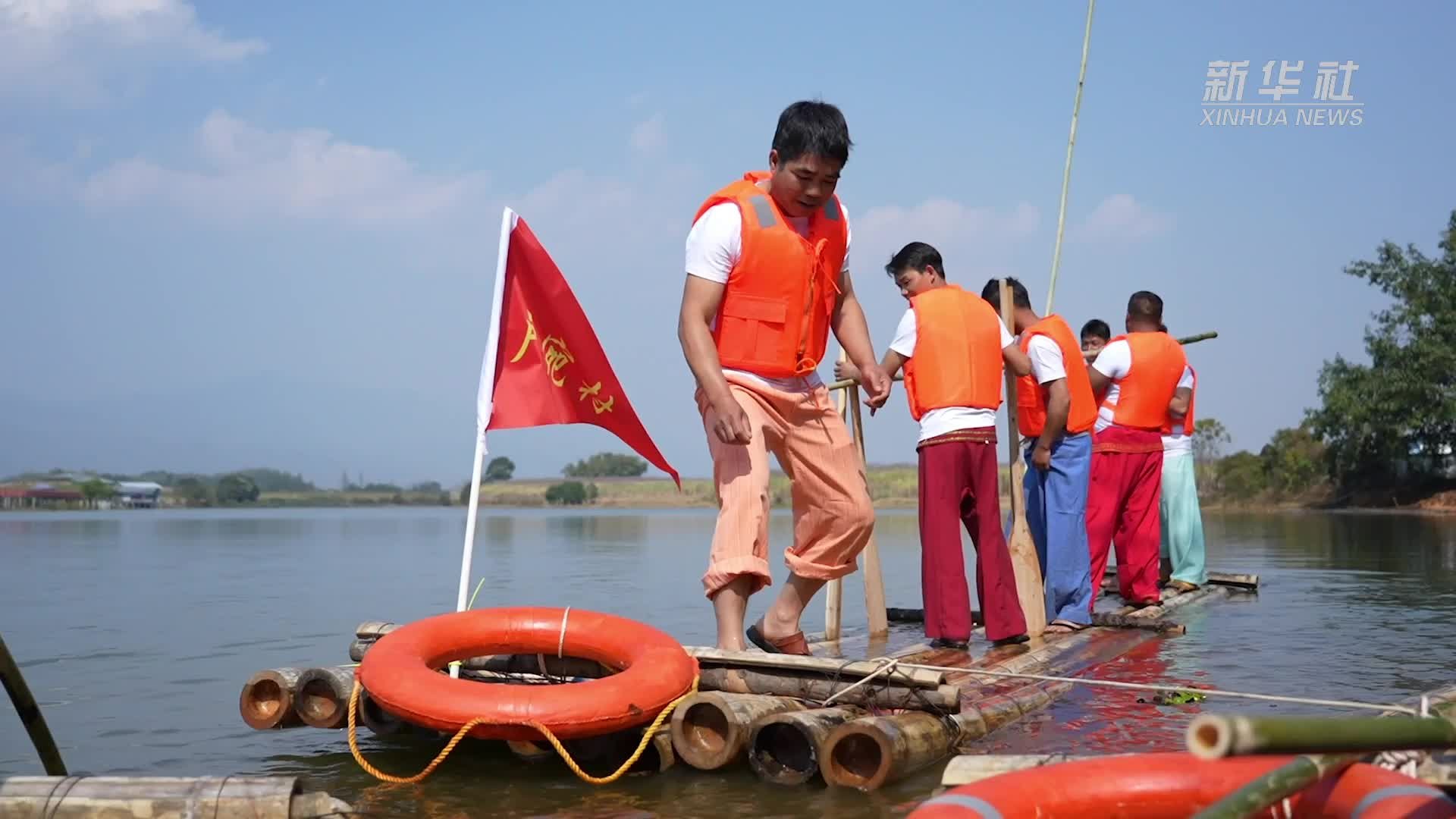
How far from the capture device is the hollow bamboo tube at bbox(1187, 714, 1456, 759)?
1813 millimetres

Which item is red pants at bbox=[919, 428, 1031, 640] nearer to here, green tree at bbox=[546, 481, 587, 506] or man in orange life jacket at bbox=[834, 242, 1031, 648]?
man in orange life jacket at bbox=[834, 242, 1031, 648]

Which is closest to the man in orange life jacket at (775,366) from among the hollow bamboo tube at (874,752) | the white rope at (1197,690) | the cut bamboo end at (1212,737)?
the white rope at (1197,690)

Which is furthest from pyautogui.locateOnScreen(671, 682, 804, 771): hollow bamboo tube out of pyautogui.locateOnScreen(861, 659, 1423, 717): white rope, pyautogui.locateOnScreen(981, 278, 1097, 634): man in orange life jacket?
pyautogui.locateOnScreen(981, 278, 1097, 634): man in orange life jacket

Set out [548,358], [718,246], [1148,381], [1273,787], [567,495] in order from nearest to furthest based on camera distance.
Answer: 1. [1273,787]
2. [718,246]
3. [548,358]
4. [1148,381]
5. [567,495]

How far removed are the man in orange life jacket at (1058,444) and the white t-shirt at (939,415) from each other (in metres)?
0.99

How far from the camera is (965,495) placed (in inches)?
275

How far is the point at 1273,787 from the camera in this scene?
216 cm

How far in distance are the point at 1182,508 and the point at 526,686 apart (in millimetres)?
8098

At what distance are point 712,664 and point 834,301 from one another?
1735 mm

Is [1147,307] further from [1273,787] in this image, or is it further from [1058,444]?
[1273,787]

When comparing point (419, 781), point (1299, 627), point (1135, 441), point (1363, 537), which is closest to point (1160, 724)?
point (419, 781)

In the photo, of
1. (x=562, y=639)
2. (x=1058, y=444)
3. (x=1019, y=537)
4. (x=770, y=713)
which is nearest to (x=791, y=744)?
(x=770, y=713)

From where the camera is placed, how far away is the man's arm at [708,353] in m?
4.87

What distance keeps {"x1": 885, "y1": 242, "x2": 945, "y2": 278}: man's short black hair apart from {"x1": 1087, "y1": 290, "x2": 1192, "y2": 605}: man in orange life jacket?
2.51m
